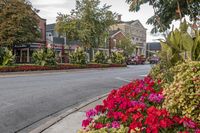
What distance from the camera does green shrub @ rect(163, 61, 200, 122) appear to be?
453cm

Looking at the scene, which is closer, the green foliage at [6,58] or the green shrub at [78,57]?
the green foliage at [6,58]

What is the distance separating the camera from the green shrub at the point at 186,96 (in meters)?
4.53

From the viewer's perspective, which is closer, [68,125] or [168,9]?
[68,125]

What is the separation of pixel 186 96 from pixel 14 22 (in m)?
46.0

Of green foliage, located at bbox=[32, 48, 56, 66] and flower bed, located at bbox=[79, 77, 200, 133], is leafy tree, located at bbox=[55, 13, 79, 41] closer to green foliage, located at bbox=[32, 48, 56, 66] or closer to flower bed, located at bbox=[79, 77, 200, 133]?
green foliage, located at bbox=[32, 48, 56, 66]

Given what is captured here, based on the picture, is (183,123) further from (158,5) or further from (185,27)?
(158,5)

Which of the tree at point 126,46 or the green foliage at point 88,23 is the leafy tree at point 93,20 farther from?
the tree at point 126,46

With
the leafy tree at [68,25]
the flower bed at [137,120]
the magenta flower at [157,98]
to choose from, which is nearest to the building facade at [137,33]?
the leafy tree at [68,25]

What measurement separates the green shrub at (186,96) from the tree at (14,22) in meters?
44.4

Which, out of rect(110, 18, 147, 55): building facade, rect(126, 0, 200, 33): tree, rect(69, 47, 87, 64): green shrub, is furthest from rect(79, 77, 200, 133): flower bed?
rect(110, 18, 147, 55): building facade

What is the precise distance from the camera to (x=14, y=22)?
48.3 metres

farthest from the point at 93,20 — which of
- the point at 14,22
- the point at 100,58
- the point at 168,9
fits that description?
Answer: the point at 168,9

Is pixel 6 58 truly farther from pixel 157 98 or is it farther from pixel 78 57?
pixel 157 98

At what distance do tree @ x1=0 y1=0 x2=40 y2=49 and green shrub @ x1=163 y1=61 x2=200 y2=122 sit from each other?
4436cm
